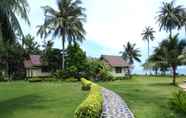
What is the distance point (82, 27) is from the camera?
192 ft

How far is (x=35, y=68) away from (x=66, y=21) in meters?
14.4

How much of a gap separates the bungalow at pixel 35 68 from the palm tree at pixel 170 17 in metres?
23.1

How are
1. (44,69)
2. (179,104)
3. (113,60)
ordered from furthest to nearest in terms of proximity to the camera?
1. (113,60)
2. (44,69)
3. (179,104)

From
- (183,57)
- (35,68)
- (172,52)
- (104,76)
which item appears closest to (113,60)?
(35,68)

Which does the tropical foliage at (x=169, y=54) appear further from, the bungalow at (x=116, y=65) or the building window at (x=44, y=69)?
the bungalow at (x=116, y=65)

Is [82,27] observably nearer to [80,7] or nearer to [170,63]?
[80,7]

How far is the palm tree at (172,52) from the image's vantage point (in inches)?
1790

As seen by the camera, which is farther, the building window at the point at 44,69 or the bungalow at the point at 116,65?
the bungalow at the point at 116,65

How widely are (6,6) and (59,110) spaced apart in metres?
5.99

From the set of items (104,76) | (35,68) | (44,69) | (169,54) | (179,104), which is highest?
(169,54)

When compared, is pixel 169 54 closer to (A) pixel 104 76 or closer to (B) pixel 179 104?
(A) pixel 104 76

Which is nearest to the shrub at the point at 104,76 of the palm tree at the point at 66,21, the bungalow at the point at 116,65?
the palm tree at the point at 66,21

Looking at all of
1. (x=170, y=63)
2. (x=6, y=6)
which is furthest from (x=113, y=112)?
(x=170, y=63)

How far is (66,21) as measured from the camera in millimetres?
57656
